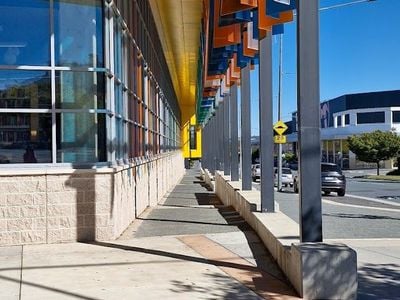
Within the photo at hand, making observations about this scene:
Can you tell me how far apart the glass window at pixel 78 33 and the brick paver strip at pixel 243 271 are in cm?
350

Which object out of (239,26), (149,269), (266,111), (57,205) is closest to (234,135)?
(239,26)

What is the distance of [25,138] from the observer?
8969 mm

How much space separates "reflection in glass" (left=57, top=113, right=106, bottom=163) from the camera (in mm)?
9156

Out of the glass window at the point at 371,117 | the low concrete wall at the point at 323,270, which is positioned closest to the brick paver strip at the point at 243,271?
the low concrete wall at the point at 323,270

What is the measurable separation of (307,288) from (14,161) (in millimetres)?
5269

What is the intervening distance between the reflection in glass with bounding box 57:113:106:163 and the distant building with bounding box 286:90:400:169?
71.2 m

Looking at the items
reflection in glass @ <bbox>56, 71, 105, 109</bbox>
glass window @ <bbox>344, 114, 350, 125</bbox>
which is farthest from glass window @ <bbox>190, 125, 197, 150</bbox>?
reflection in glass @ <bbox>56, 71, 105, 109</bbox>

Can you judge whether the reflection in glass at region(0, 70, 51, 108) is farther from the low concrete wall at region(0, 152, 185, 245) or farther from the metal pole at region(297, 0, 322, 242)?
the metal pole at region(297, 0, 322, 242)

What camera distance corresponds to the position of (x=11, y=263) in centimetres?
751

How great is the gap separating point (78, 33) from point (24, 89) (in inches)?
52.7

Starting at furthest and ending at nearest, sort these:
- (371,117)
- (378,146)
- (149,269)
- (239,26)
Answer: (371,117) → (378,146) → (239,26) → (149,269)

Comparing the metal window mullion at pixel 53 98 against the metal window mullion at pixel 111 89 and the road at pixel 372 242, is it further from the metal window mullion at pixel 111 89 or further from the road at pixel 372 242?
the road at pixel 372 242

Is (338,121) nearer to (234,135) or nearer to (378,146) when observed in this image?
(378,146)

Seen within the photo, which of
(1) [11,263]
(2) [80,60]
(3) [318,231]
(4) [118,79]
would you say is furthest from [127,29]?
(3) [318,231]
